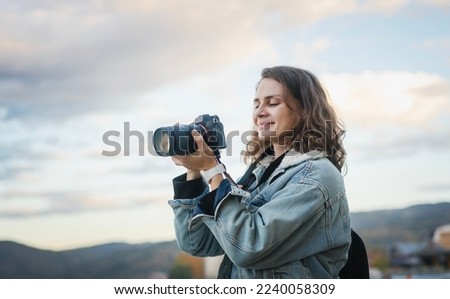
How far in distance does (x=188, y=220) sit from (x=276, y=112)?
13.5 inches

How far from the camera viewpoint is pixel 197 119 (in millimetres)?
1566

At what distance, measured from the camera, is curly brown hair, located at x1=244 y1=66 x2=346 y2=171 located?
4.93 feet

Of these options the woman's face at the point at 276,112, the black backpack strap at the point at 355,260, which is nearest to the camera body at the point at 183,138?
the woman's face at the point at 276,112

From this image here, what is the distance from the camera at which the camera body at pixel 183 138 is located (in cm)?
146

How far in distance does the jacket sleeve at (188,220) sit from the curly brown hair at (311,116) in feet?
0.89

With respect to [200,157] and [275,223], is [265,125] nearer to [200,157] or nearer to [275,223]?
[200,157]

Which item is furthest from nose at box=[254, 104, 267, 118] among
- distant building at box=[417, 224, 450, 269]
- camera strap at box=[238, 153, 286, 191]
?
distant building at box=[417, 224, 450, 269]

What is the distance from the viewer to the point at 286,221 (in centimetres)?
135

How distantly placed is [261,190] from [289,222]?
7.2 inches

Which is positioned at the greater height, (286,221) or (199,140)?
(199,140)

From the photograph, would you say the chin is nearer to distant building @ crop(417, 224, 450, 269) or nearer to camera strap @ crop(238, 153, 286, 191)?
camera strap @ crop(238, 153, 286, 191)

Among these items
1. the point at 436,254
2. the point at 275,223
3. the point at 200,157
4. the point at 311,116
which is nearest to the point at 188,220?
the point at 200,157
